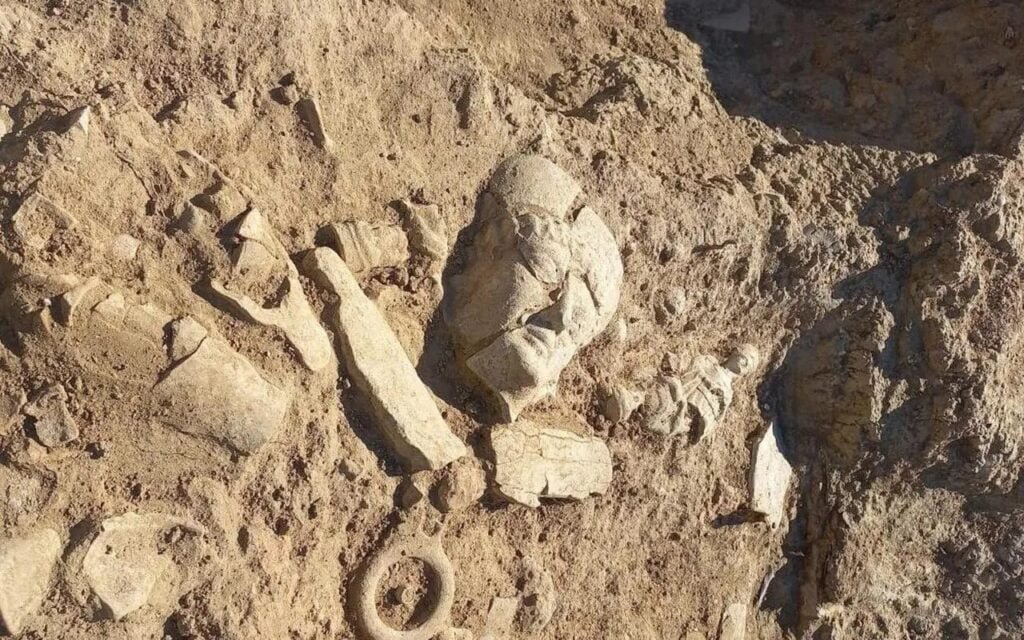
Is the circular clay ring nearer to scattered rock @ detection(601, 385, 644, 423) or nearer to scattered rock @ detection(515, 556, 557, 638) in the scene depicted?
scattered rock @ detection(515, 556, 557, 638)

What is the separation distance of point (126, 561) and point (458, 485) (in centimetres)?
82

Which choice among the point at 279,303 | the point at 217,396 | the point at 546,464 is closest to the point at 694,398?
the point at 546,464

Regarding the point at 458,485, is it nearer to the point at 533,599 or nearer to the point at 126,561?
the point at 533,599

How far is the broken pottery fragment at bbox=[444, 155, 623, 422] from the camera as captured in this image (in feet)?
8.47

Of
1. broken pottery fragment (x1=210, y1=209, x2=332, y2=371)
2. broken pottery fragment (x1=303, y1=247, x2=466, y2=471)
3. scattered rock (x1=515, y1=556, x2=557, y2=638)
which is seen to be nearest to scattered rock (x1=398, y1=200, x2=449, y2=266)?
broken pottery fragment (x1=303, y1=247, x2=466, y2=471)

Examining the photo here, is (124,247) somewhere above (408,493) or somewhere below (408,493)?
above

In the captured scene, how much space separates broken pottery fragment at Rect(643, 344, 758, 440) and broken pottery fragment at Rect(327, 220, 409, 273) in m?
0.93

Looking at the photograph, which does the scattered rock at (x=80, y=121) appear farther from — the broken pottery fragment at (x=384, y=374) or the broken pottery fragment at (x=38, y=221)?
the broken pottery fragment at (x=384, y=374)

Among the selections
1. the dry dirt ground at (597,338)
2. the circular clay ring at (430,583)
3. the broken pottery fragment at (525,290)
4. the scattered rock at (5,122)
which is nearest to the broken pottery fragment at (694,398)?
the dry dirt ground at (597,338)

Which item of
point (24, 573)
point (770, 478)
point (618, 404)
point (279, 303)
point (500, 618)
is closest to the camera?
point (24, 573)

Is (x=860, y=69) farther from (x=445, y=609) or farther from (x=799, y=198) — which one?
(x=445, y=609)

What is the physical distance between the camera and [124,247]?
7.00 ft

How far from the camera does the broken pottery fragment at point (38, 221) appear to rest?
2.03m

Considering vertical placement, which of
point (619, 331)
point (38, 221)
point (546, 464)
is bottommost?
point (546, 464)
